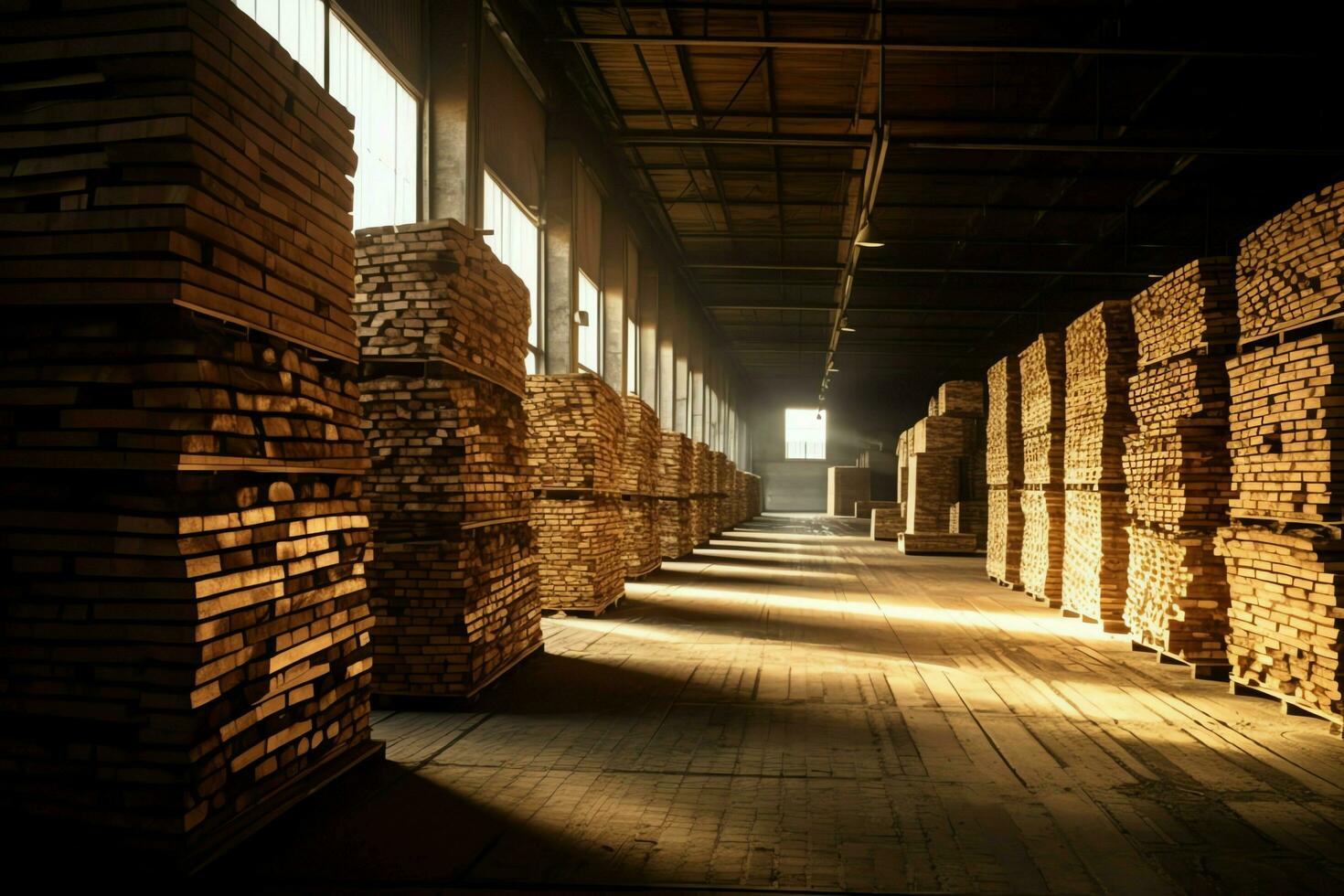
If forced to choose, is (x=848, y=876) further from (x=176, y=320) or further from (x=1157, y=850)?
(x=176, y=320)

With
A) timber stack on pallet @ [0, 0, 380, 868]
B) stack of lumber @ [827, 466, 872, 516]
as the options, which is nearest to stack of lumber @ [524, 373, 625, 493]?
timber stack on pallet @ [0, 0, 380, 868]

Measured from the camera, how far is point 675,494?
63.1 ft

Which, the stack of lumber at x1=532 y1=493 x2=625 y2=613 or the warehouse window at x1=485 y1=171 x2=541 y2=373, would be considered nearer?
the stack of lumber at x1=532 y1=493 x2=625 y2=613

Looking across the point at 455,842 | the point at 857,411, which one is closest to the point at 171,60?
the point at 455,842

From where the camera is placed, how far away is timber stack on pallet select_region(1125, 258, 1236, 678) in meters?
7.91

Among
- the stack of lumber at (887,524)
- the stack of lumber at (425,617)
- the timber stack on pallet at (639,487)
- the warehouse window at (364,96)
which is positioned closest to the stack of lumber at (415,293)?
the warehouse window at (364,96)

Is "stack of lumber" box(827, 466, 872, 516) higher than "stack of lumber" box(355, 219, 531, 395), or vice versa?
"stack of lumber" box(355, 219, 531, 395)

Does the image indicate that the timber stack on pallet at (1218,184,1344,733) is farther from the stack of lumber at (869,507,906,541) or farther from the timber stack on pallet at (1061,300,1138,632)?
the stack of lumber at (869,507,906,541)

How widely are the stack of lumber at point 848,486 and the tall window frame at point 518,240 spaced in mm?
33135

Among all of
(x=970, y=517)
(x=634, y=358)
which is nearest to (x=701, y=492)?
(x=634, y=358)

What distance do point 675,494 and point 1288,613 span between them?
13.6 metres

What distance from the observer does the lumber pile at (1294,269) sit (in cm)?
599

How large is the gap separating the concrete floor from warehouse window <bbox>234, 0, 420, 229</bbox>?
4.57 metres

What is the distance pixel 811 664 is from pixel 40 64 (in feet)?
22.8
